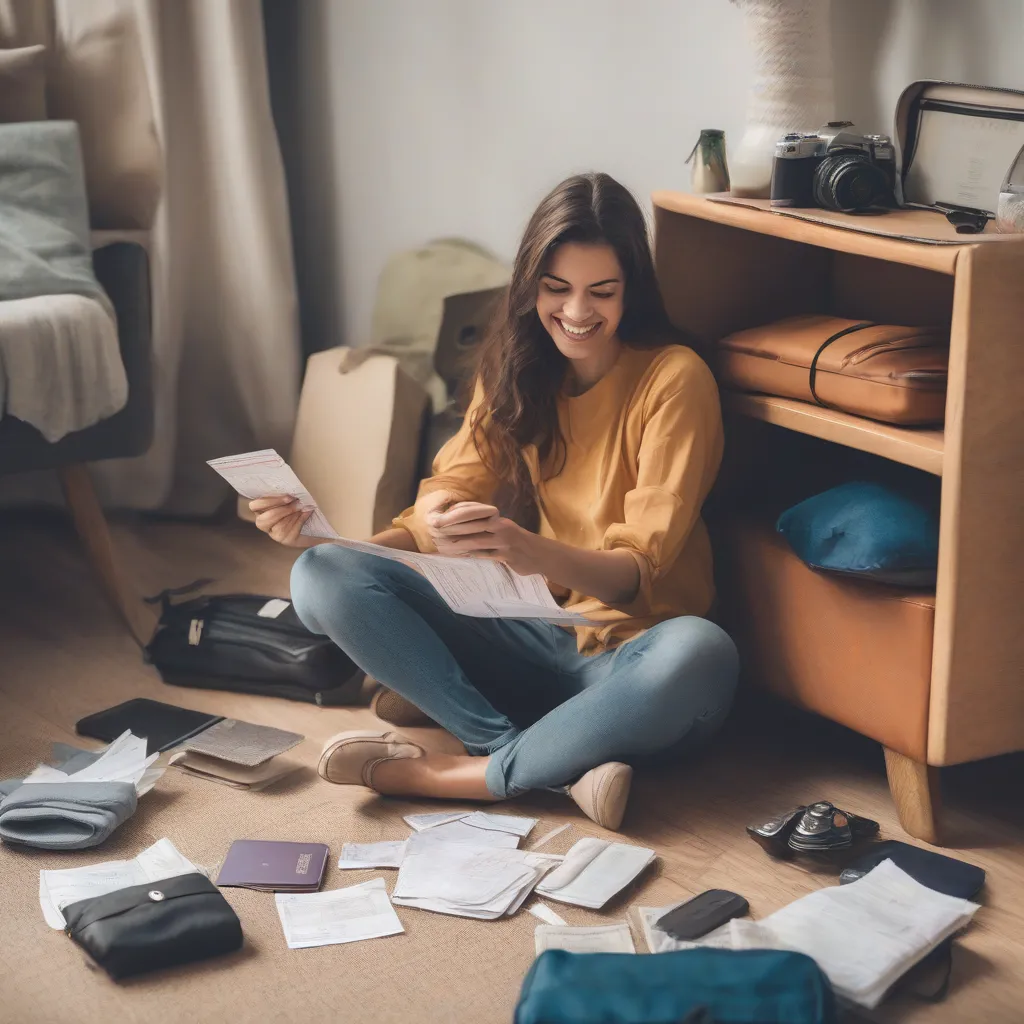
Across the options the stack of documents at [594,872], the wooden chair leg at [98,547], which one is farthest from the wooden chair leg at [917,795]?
the wooden chair leg at [98,547]

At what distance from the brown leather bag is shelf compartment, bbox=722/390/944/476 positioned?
0.01 metres

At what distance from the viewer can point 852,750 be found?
1919mm

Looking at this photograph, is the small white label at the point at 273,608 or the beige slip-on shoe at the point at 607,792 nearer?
the beige slip-on shoe at the point at 607,792

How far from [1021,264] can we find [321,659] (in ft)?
3.76

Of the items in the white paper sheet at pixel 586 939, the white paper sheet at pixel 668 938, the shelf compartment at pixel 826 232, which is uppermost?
the shelf compartment at pixel 826 232

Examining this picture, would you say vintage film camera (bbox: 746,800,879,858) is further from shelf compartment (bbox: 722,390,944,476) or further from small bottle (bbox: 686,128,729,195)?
small bottle (bbox: 686,128,729,195)

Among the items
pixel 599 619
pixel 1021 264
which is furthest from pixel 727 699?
pixel 1021 264

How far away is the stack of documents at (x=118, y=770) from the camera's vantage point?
5.91ft

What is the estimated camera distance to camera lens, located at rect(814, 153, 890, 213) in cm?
166

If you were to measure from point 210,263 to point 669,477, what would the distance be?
1.60 metres

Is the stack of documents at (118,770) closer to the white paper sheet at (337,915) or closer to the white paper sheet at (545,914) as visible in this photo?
the white paper sheet at (337,915)

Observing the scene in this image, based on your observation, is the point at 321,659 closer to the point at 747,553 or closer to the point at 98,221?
the point at 747,553

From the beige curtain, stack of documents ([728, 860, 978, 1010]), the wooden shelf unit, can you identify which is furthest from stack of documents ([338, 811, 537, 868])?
the beige curtain

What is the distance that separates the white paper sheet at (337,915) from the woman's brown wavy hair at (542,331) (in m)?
0.62
